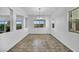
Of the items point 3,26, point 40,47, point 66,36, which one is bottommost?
point 40,47

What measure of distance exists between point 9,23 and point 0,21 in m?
0.81

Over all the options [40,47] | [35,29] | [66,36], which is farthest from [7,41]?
[35,29]

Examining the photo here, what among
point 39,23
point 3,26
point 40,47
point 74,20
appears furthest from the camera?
point 39,23

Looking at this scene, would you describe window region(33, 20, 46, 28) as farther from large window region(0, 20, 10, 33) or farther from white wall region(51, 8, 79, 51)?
large window region(0, 20, 10, 33)

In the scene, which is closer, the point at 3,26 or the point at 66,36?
the point at 3,26

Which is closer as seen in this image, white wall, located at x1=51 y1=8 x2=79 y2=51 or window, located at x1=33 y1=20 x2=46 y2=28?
white wall, located at x1=51 y1=8 x2=79 y2=51

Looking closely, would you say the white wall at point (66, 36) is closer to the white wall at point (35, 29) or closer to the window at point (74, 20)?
the window at point (74, 20)

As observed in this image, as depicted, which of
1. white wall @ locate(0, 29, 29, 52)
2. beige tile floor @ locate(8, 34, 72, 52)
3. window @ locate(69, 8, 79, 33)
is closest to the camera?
white wall @ locate(0, 29, 29, 52)

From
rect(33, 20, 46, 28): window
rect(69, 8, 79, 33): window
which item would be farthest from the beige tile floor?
rect(33, 20, 46, 28): window

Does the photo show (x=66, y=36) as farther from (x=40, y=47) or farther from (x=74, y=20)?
(x=40, y=47)

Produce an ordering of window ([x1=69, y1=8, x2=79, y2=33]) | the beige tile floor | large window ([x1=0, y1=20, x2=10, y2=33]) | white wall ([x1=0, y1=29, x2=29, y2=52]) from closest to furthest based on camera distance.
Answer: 1. white wall ([x1=0, y1=29, x2=29, y2=52])
2. large window ([x1=0, y1=20, x2=10, y2=33])
3. window ([x1=69, y1=8, x2=79, y2=33])
4. the beige tile floor
